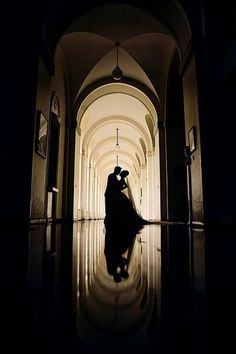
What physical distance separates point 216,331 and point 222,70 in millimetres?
5170

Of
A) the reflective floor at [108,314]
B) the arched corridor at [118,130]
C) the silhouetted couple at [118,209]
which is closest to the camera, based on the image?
the reflective floor at [108,314]

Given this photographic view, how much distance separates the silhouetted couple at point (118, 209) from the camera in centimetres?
562

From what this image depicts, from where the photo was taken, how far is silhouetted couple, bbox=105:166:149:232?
5.62 meters

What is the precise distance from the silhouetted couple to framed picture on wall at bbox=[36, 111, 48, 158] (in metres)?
1.60

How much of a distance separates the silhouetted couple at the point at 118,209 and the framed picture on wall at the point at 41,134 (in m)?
1.60

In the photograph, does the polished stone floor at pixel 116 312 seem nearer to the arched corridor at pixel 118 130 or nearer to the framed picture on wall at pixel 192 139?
the framed picture on wall at pixel 192 139

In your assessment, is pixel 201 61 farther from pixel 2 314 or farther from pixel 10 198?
pixel 2 314

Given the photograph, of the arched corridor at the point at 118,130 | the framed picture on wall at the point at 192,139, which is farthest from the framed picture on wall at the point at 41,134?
the arched corridor at the point at 118,130

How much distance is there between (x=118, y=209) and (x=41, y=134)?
2.31 metres

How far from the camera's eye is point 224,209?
473 centimetres

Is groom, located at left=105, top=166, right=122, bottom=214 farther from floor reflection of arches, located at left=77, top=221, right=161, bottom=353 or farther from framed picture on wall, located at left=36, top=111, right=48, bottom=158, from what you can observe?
floor reflection of arches, located at left=77, top=221, right=161, bottom=353

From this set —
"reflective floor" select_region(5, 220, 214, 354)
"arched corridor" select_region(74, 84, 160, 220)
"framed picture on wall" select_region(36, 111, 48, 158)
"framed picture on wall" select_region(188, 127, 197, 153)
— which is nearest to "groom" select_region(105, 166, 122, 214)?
"framed picture on wall" select_region(36, 111, 48, 158)

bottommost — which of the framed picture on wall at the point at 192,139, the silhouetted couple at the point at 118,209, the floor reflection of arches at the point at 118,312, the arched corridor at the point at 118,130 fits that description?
the floor reflection of arches at the point at 118,312

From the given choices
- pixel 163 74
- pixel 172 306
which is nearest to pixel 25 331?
pixel 172 306
